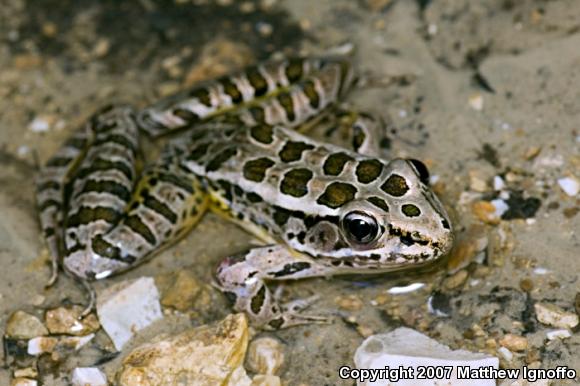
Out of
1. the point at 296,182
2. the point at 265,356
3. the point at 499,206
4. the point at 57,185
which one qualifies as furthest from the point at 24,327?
the point at 499,206

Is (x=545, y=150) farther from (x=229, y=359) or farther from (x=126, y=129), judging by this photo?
(x=126, y=129)

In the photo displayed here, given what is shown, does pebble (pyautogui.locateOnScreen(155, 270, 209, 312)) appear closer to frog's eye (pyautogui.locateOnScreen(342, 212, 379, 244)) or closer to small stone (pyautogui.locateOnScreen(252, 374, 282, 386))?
small stone (pyautogui.locateOnScreen(252, 374, 282, 386))

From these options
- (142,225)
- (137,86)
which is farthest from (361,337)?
(137,86)

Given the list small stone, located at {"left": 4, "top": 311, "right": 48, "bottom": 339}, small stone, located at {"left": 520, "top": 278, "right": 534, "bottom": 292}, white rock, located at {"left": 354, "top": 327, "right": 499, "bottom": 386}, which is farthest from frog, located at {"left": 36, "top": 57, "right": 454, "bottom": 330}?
small stone, located at {"left": 520, "top": 278, "right": 534, "bottom": 292}

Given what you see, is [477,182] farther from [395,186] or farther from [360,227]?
[360,227]

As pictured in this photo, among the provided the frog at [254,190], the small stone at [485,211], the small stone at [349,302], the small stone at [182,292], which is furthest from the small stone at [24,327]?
the small stone at [485,211]

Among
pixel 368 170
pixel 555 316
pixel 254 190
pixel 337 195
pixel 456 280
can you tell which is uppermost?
pixel 368 170

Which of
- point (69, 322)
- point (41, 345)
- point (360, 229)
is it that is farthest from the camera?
point (69, 322)

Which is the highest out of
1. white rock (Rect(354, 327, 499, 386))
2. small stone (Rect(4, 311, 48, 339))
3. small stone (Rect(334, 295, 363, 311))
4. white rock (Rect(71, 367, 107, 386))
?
white rock (Rect(354, 327, 499, 386))
